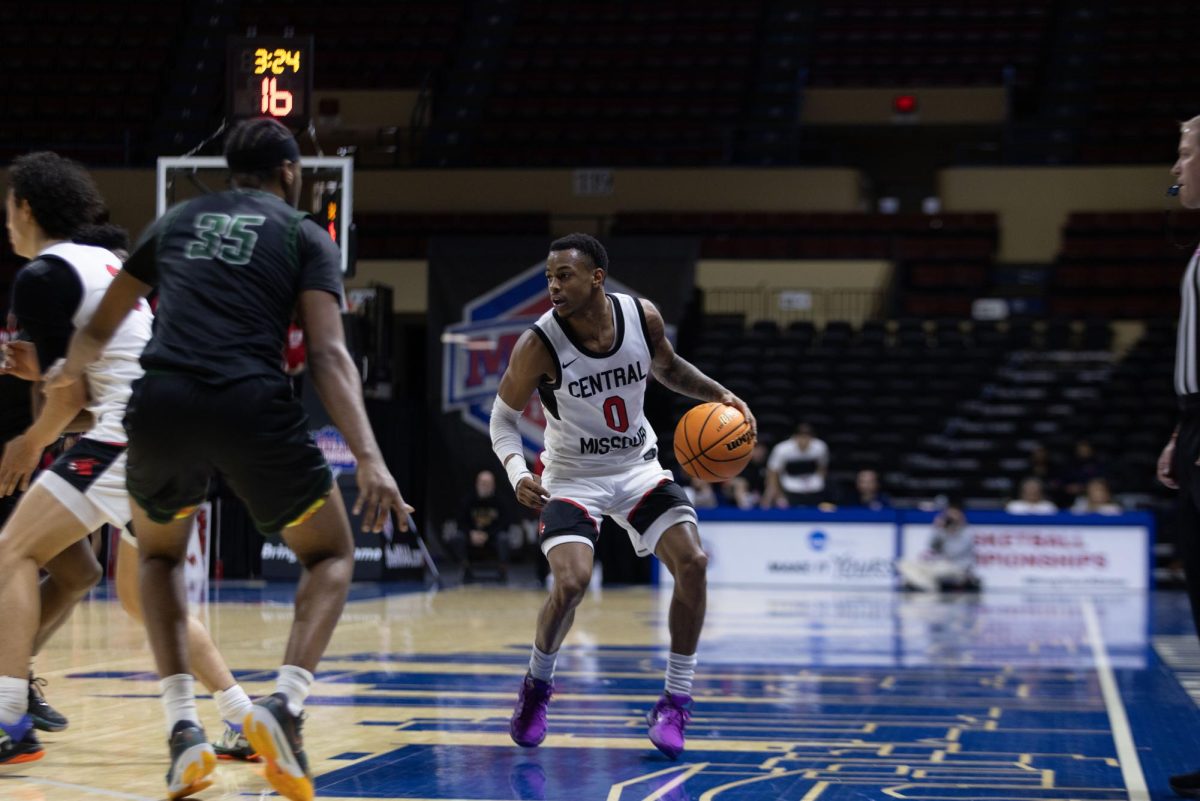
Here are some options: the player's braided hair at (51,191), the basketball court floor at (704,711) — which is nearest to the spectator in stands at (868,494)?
the basketball court floor at (704,711)

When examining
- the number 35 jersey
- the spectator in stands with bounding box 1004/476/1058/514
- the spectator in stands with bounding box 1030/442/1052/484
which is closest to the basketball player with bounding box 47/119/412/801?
the number 35 jersey

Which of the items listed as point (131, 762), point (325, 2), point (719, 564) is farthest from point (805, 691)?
point (325, 2)

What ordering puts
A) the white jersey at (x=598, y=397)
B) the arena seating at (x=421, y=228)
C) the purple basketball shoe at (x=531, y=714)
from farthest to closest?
the arena seating at (x=421, y=228) < the white jersey at (x=598, y=397) < the purple basketball shoe at (x=531, y=714)

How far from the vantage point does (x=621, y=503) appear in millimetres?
5520

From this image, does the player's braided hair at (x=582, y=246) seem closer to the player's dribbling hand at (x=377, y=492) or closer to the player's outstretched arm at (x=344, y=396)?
the player's outstretched arm at (x=344, y=396)

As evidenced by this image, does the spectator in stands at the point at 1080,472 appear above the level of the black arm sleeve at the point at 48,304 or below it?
below

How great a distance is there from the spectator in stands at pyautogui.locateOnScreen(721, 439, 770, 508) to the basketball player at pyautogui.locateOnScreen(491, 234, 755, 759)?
11.6 meters

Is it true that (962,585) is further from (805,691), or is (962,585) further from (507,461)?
(507,461)

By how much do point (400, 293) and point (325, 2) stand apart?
22.1 feet

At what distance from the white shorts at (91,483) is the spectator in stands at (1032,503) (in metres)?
13.5

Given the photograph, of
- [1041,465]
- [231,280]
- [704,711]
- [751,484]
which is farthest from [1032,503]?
[231,280]

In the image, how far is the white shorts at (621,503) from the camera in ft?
17.8

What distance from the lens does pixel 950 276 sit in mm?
23094

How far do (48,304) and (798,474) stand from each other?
42.2 ft
